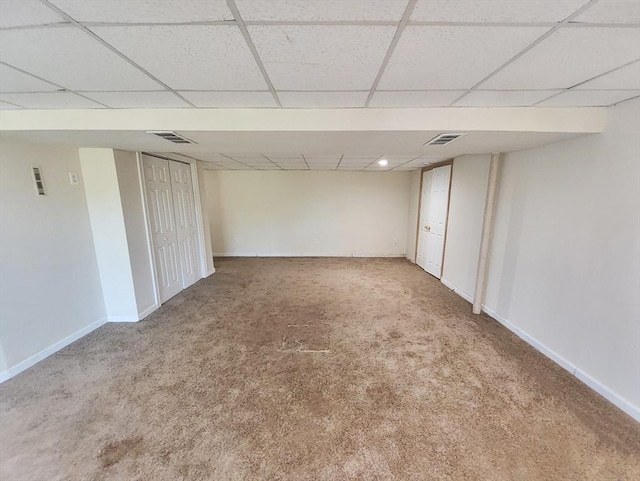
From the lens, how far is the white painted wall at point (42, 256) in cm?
226

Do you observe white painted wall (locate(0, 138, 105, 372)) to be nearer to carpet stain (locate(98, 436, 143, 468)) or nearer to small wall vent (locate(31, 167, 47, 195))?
small wall vent (locate(31, 167, 47, 195))

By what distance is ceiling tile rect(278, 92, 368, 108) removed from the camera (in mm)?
1776

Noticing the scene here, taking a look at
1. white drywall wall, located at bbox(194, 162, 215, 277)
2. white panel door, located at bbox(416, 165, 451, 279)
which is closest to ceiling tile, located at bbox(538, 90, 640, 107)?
white panel door, located at bbox(416, 165, 451, 279)

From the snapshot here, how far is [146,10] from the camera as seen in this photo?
980 millimetres

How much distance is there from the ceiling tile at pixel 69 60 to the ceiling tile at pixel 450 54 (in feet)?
4.83

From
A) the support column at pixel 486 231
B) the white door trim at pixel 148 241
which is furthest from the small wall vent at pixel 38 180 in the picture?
the support column at pixel 486 231

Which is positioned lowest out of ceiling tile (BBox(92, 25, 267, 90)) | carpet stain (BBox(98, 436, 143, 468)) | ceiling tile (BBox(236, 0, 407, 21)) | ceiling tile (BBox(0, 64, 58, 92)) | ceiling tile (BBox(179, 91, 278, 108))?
carpet stain (BBox(98, 436, 143, 468))

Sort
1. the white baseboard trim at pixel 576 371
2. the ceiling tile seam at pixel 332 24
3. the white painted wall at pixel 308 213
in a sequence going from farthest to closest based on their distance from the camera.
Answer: the white painted wall at pixel 308 213, the white baseboard trim at pixel 576 371, the ceiling tile seam at pixel 332 24

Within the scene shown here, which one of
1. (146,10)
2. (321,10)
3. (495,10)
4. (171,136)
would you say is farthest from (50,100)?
(495,10)

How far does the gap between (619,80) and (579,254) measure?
137cm

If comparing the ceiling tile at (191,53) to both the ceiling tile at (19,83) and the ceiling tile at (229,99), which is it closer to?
the ceiling tile at (229,99)

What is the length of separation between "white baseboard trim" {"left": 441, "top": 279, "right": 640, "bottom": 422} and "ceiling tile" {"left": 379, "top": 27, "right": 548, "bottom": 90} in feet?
8.32

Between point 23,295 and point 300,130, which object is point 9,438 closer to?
point 23,295

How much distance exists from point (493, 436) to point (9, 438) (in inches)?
127
